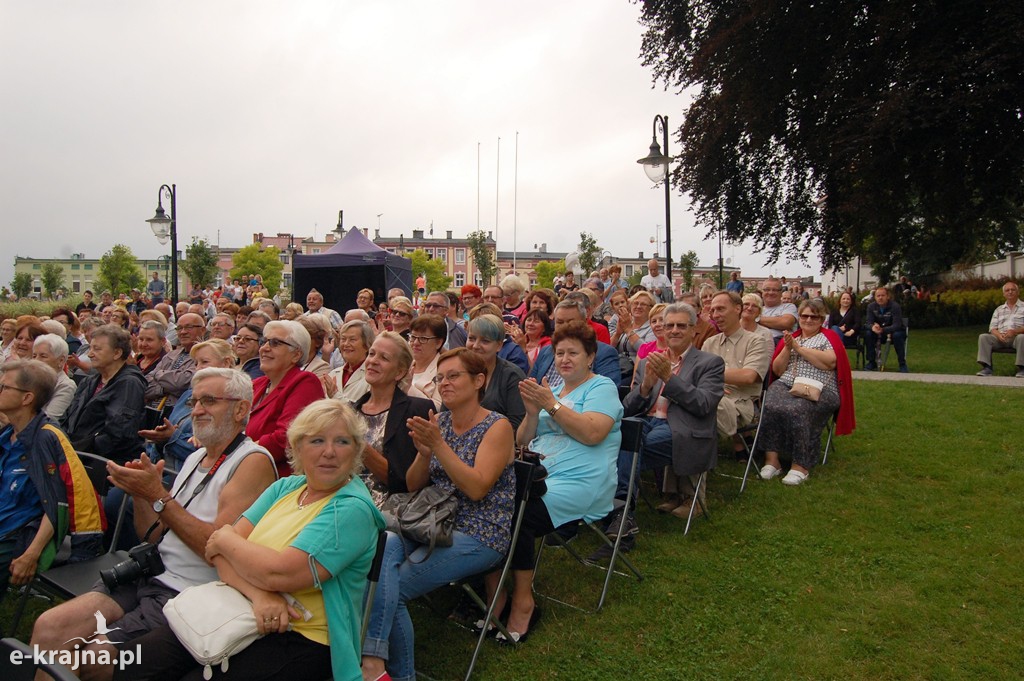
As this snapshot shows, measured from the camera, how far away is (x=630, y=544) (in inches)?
188

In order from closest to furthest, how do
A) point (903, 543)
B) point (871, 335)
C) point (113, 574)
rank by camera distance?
1. point (113, 574)
2. point (903, 543)
3. point (871, 335)

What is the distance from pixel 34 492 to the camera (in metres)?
3.51

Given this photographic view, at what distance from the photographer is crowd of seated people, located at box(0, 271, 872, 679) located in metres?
2.51

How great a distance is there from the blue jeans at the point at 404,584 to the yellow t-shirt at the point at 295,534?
0.28 metres

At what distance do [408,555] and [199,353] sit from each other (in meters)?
2.40

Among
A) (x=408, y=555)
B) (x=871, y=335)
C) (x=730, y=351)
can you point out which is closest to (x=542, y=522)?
(x=408, y=555)

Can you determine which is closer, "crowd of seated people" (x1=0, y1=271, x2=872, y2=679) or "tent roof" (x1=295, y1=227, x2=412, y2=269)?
"crowd of seated people" (x1=0, y1=271, x2=872, y2=679)

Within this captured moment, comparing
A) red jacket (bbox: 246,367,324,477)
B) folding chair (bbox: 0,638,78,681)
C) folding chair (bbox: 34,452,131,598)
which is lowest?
folding chair (bbox: 34,452,131,598)

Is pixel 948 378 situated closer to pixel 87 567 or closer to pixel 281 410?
pixel 281 410

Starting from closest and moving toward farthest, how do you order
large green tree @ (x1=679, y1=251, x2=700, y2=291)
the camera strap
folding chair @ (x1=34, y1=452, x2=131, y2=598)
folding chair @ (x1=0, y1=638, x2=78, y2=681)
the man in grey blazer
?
folding chair @ (x1=0, y1=638, x2=78, y2=681)
the camera strap
folding chair @ (x1=34, y1=452, x2=131, y2=598)
the man in grey blazer
large green tree @ (x1=679, y1=251, x2=700, y2=291)

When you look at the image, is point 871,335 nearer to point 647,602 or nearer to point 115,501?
point 647,602

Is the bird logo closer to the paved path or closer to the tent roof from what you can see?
the paved path

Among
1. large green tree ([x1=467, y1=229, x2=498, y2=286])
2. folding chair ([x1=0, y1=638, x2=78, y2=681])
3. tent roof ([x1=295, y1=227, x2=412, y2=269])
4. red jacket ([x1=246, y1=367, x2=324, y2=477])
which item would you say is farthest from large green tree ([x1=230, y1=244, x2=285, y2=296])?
folding chair ([x1=0, y1=638, x2=78, y2=681])

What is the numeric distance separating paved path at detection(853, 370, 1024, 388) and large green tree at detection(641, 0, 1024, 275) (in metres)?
3.52
